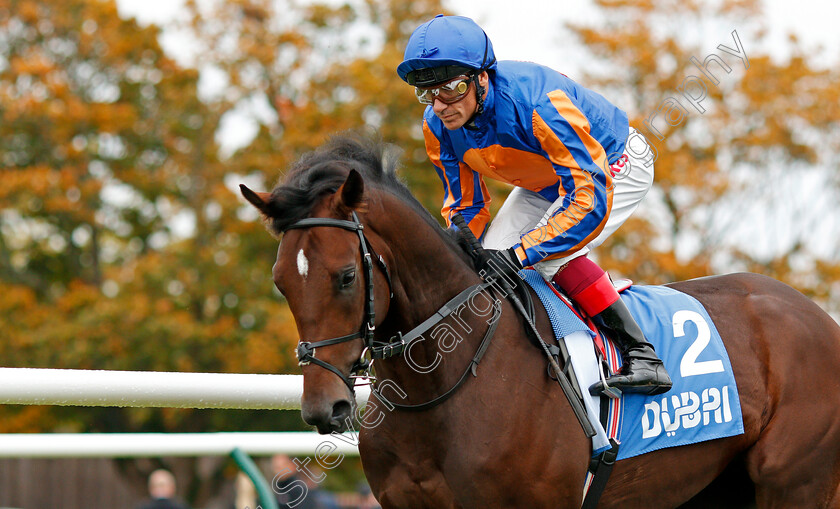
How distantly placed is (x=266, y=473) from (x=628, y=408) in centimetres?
1308

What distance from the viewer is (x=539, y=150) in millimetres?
3303

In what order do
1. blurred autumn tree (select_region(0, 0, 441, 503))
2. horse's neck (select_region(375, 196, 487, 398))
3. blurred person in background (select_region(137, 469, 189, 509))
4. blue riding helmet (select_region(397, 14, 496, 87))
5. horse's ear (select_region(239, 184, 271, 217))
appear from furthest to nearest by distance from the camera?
blurred autumn tree (select_region(0, 0, 441, 503)), blurred person in background (select_region(137, 469, 189, 509)), blue riding helmet (select_region(397, 14, 496, 87)), horse's neck (select_region(375, 196, 487, 398)), horse's ear (select_region(239, 184, 271, 217))

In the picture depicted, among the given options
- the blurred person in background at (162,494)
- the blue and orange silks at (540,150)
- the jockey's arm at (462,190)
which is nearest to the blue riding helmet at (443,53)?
the blue and orange silks at (540,150)

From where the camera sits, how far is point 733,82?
1720cm

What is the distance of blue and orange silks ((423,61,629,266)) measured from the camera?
315cm

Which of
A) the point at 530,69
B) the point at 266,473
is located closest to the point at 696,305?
the point at 530,69

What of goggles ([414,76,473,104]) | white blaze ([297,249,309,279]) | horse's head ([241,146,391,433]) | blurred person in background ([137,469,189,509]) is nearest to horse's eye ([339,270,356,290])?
horse's head ([241,146,391,433])

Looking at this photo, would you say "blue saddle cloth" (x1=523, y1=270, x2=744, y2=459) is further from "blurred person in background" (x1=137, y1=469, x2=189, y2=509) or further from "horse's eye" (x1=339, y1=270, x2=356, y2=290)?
"blurred person in background" (x1=137, y1=469, x2=189, y2=509)

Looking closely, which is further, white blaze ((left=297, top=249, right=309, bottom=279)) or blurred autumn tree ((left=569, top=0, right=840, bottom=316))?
blurred autumn tree ((left=569, top=0, right=840, bottom=316))

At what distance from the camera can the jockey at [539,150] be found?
315 cm

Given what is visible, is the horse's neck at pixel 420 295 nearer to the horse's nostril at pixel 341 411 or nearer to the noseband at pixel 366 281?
the noseband at pixel 366 281

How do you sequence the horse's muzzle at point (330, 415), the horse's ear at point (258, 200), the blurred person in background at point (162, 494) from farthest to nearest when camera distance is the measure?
the blurred person in background at point (162, 494)
the horse's ear at point (258, 200)
the horse's muzzle at point (330, 415)

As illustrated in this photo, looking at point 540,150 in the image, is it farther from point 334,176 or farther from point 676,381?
point 676,381

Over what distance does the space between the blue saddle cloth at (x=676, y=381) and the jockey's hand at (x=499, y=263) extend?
119 millimetres
